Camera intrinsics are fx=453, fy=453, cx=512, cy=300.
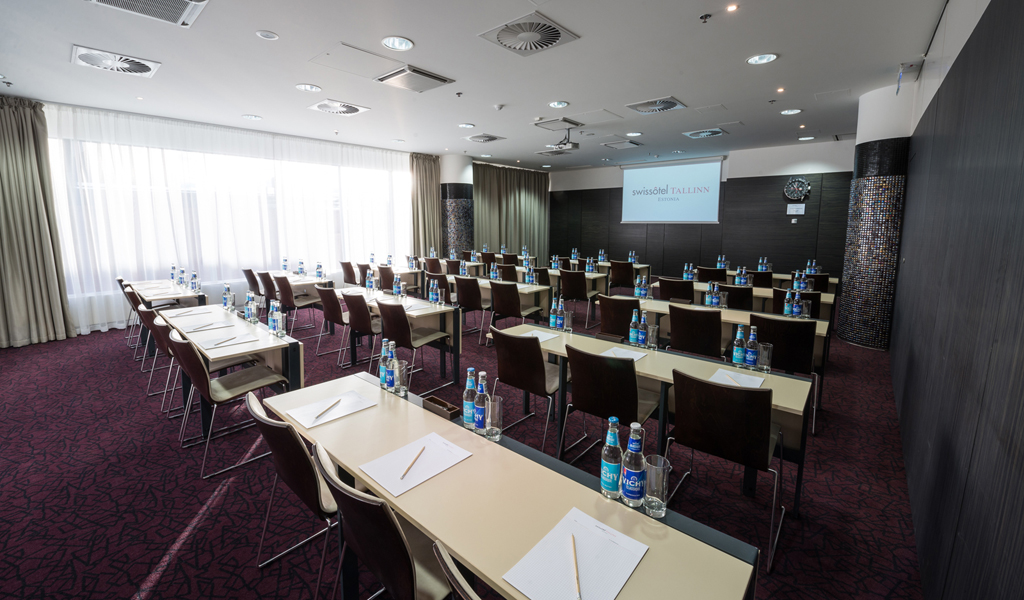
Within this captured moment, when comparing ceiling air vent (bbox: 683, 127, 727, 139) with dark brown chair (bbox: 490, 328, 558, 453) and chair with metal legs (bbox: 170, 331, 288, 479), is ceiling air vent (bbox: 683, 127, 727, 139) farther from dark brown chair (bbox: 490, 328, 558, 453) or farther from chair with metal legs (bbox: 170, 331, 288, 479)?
chair with metal legs (bbox: 170, 331, 288, 479)

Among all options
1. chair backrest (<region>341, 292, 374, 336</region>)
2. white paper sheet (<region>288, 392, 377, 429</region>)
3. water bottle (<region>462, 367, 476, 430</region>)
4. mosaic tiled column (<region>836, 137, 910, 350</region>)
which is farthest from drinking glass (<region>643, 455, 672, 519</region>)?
mosaic tiled column (<region>836, 137, 910, 350</region>)

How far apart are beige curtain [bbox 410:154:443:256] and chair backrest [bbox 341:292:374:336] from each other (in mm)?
6248

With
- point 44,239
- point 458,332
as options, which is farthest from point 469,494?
point 44,239

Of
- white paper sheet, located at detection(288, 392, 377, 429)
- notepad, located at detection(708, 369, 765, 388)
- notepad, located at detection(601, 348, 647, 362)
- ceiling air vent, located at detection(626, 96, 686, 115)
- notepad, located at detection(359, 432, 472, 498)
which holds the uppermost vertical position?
ceiling air vent, located at detection(626, 96, 686, 115)

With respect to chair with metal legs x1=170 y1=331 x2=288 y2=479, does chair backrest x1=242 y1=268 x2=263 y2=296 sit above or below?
above

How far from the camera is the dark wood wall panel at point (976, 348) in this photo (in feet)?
4.29

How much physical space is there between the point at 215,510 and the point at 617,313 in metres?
3.33

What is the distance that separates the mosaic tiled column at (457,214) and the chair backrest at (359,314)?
6.41 m

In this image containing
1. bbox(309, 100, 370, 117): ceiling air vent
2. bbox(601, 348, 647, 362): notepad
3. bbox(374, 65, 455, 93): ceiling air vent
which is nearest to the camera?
bbox(601, 348, 647, 362): notepad

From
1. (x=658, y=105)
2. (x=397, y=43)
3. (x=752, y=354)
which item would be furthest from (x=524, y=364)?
(x=658, y=105)

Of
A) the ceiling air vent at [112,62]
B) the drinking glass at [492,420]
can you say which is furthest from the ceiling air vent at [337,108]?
the drinking glass at [492,420]

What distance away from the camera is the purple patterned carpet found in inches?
81.2

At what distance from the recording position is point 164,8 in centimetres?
318

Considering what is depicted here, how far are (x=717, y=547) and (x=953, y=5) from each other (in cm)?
418
